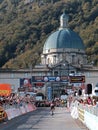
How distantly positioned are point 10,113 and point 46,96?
107231 millimetres

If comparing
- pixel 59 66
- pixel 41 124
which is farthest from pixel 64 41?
pixel 41 124

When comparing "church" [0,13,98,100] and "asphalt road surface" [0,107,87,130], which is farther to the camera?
"church" [0,13,98,100]

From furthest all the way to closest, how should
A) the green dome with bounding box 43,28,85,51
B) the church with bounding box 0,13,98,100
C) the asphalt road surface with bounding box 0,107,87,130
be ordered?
the green dome with bounding box 43,28,85,51, the church with bounding box 0,13,98,100, the asphalt road surface with bounding box 0,107,87,130

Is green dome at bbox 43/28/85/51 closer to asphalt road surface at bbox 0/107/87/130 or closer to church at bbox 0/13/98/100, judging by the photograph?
church at bbox 0/13/98/100

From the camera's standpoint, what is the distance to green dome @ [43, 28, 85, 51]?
163 meters

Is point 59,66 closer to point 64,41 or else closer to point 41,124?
point 64,41

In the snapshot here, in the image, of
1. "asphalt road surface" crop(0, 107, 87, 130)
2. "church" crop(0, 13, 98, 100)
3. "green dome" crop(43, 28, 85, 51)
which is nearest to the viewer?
"asphalt road surface" crop(0, 107, 87, 130)

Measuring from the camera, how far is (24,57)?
602 feet

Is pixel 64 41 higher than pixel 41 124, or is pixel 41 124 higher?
pixel 64 41

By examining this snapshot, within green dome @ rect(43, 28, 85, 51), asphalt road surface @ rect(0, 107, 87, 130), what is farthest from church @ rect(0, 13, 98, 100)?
asphalt road surface @ rect(0, 107, 87, 130)

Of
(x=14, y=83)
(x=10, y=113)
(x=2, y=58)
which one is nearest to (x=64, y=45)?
(x=14, y=83)

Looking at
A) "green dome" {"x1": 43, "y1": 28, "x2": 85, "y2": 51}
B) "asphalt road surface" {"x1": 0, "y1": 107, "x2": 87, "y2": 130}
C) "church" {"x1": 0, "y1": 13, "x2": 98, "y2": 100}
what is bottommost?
"asphalt road surface" {"x1": 0, "y1": 107, "x2": 87, "y2": 130}

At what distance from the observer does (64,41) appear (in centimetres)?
16488

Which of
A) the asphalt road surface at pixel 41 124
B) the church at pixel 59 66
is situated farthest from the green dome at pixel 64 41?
the asphalt road surface at pixel 41 124
